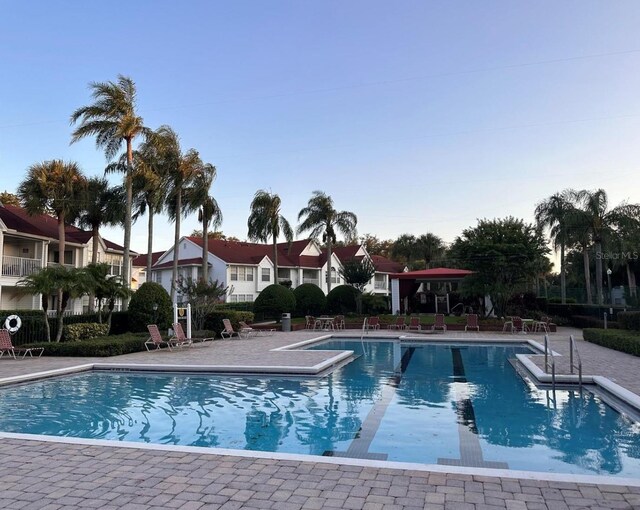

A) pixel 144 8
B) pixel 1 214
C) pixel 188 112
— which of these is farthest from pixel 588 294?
pixel 1 214

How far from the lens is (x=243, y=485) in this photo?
4.61 m

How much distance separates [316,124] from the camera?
21.5 meters

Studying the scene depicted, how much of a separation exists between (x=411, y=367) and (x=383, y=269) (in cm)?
4376

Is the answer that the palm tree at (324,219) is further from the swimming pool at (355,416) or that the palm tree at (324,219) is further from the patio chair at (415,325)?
the swimming pool at (355,416)

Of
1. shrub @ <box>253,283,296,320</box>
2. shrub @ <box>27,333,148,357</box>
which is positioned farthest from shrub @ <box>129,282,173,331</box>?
shrub @ <box>253,283,296,320</box>

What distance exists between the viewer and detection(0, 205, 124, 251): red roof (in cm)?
2841

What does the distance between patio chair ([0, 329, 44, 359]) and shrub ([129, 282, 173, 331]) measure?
5162 millimetres

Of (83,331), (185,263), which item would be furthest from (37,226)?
(185,263)

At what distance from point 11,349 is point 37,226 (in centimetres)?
1740

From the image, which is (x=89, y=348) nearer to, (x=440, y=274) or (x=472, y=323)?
(x=472, y=323)

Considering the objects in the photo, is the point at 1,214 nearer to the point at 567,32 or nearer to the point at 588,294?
the point at 567,32

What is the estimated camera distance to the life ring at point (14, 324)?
16861 millimetres

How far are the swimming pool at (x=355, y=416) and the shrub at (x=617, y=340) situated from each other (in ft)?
15.8

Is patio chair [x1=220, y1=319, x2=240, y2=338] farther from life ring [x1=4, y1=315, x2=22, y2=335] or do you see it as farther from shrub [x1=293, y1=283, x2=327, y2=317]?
shrub [x1=293, y1=283, x2=327, y2=317]
